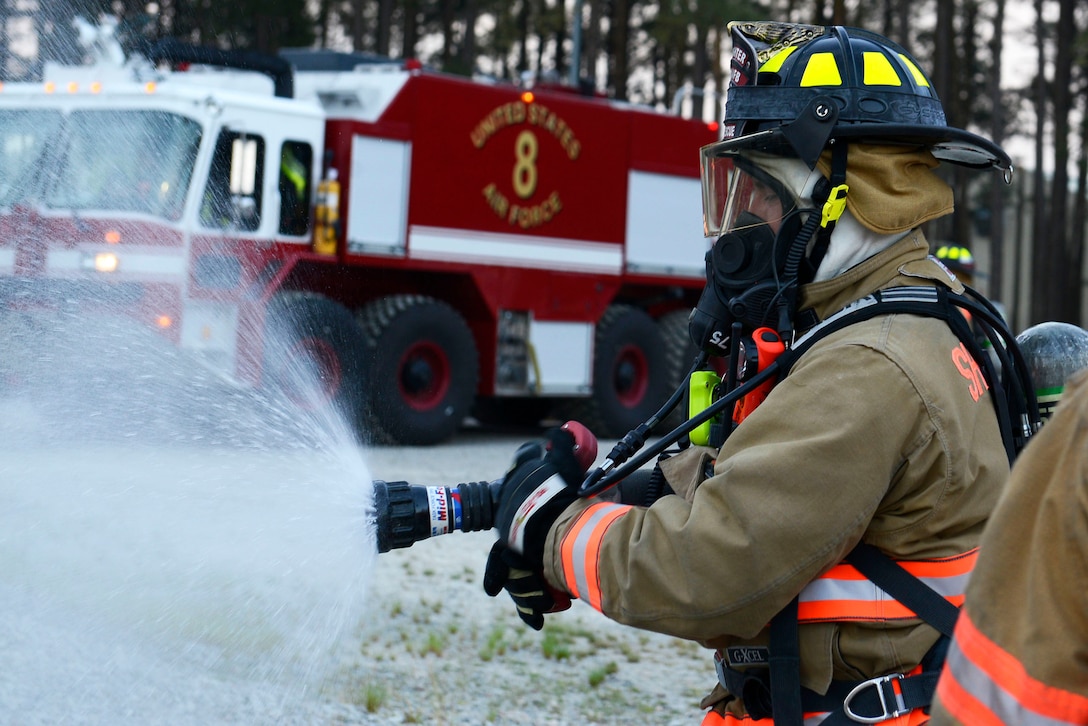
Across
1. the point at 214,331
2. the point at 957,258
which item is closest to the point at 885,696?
the point at 957,258

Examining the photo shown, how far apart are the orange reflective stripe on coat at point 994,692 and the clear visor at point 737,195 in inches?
45.7

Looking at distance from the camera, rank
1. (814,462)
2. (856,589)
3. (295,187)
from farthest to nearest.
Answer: (295,187), (856,589), (814,462)

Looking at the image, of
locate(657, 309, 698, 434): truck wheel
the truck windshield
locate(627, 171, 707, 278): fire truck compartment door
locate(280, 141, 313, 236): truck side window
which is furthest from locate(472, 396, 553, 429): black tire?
the truck windshield

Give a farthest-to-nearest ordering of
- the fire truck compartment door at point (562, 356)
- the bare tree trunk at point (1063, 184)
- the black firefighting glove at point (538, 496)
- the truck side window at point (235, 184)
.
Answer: the bare tree trunk at point (1063, 184)
the fire truck compartment door at point (562, 356)
the truck side window at point (235, 184)
the black firefighting glove at point (538, 496)

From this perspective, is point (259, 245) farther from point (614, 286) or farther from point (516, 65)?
point (516, 65)

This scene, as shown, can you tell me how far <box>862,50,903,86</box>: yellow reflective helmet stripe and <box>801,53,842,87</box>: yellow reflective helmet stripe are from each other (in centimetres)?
5

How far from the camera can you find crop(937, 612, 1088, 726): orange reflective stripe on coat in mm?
1149

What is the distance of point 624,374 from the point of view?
13555 millimetres

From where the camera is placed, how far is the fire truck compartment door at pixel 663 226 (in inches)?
535

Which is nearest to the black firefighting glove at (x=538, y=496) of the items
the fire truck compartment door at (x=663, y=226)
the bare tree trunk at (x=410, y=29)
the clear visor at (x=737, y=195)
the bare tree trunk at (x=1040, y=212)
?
the clear visor at (x=737, y=195)

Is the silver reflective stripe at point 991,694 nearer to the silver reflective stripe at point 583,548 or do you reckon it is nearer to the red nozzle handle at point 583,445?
the silver reflective stripe at point 583,548

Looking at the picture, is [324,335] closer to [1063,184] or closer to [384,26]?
[384,26]

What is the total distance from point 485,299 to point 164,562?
870 centimetres

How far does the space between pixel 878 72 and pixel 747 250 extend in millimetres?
395
